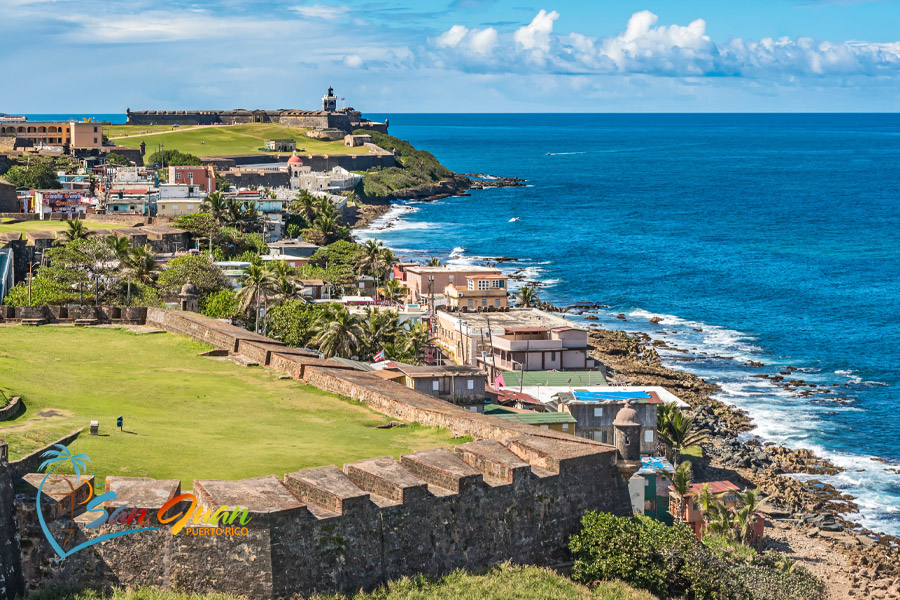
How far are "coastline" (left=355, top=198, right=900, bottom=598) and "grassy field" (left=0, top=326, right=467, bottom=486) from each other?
933 inches

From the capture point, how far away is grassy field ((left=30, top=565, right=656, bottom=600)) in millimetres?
18938

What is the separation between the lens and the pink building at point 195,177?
120 metres

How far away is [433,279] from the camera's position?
288 ft

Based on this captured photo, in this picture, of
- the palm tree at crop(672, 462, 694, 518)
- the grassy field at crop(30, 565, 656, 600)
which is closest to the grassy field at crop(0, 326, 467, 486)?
the grassy field at crop(30, 565, 656, 600)

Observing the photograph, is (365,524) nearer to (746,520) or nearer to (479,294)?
(746,520)

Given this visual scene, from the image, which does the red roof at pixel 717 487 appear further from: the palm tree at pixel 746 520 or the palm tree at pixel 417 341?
the palm tree at pixel 417 341

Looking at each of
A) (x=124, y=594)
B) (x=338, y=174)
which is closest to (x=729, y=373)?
(x=124, y=594)

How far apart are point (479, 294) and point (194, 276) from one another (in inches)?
1016

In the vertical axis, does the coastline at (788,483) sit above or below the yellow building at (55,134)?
below

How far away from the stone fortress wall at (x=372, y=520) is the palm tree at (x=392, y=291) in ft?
177

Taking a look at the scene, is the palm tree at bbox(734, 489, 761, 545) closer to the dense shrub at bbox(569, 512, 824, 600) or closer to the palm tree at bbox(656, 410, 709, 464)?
the palm tree at bbox(656, 410, 709, 464)

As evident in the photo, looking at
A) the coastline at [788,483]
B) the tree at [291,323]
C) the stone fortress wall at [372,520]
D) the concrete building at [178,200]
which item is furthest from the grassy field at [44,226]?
the stone fortress wall at [372,520]

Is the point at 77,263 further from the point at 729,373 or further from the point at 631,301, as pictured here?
the point at 631,301

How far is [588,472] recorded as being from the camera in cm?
2514
